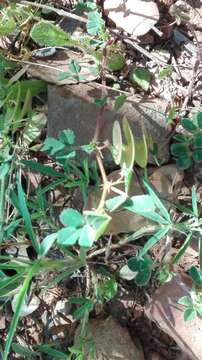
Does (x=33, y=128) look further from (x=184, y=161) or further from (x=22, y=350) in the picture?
(x=22, y=350)

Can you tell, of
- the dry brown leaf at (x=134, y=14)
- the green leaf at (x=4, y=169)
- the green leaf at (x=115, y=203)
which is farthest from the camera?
the dry brown leaf at (x=134, y=14)

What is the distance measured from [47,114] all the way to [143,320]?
2.23 feet

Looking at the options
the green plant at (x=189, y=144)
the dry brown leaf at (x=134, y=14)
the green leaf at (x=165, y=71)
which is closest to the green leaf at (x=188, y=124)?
the green plant at (x=189, y=144)

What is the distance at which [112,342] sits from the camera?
5.37 ft

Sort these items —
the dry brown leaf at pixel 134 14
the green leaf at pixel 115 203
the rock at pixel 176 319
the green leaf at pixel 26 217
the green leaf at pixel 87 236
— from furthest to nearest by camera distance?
the dry brown leaf at pixel 134 14
the rock at pixel 176 319
the green leaf at pixel 26 217
the green leaf at pixel 115 203
the green leaf at pixel 87 236

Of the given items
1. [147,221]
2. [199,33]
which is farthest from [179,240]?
[199,33]

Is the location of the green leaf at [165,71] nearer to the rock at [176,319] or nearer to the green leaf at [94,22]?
the green leaf at [94,22]

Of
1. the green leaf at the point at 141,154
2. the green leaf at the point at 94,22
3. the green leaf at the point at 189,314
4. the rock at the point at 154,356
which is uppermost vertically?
the green leaf at the point at 94,22

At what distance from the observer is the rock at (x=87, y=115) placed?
1661mm

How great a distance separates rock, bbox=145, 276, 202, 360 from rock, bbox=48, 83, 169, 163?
1.23ft

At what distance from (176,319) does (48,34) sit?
0.89m

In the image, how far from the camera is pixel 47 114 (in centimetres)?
169

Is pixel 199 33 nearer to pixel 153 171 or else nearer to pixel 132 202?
pixel 153 171

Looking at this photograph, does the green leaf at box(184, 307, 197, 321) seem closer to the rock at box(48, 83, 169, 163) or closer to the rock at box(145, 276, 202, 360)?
the rock at box(145, 276, 202, 360)
